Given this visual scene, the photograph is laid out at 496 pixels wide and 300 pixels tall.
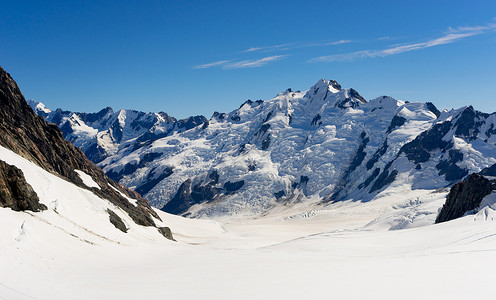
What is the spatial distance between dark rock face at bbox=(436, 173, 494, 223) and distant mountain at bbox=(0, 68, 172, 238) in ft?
155

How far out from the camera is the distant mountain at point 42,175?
34000 mm

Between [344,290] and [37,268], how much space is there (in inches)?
694

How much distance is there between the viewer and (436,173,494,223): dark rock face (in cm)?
5294

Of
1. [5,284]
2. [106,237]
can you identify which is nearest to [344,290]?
[5,284]

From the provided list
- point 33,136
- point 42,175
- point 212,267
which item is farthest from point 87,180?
point 212,267

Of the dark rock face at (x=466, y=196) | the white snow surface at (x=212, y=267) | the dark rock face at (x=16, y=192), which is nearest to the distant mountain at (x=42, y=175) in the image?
the dark rock face at (x=16, y=192)

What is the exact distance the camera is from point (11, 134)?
5306 cm

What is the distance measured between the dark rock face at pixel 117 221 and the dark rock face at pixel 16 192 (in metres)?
11.9

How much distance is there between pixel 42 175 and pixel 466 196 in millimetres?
58211

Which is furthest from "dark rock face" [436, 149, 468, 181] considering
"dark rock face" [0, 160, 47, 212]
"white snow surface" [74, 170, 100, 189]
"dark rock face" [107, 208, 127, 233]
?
"dark rock face" [0, 160, 47, 212]

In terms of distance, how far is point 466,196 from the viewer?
56969mm

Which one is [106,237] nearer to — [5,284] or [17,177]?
[17,177]

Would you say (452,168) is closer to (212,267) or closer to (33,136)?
(33,136)

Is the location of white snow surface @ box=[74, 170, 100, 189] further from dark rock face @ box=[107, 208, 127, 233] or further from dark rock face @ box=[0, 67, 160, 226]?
dark rock face @ box=[107, 208, 127, 233]
